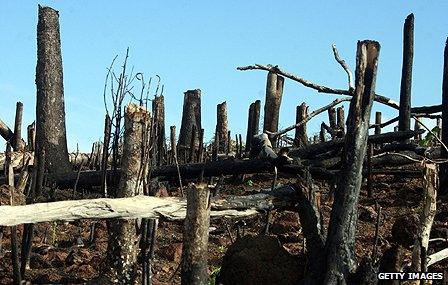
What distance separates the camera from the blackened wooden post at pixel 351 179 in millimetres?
5367

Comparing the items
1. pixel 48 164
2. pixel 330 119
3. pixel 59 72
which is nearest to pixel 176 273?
pixel 48 164

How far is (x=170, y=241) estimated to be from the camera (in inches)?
307

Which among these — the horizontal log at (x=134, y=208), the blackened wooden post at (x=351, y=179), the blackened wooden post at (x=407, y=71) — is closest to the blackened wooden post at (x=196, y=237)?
the horizontal log at (x=134, y=208)

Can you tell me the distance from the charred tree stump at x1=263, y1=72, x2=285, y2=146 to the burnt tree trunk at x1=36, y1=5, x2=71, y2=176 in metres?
4.02

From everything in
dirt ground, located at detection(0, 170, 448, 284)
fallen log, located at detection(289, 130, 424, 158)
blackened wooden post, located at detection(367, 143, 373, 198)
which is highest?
fallen log, located at detection(289, 130, 424, 158)

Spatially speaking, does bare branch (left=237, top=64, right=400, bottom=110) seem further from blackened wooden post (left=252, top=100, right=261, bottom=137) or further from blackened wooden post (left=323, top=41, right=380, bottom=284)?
blackened wooden post (left=252, top=100, right=261, bottom=137)

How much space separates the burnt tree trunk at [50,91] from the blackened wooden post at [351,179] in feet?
25.3

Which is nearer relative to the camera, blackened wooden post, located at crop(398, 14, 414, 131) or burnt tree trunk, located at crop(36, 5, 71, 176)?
blackened wooden post, located at crop(398, 14, 414, 131)

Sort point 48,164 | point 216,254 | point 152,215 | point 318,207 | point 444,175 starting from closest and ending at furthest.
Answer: point 152,215, point 318,207, point 216,254, point 444,175, point 48,164

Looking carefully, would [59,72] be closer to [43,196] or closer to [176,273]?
[43,196]

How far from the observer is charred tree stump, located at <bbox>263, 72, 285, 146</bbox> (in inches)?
574

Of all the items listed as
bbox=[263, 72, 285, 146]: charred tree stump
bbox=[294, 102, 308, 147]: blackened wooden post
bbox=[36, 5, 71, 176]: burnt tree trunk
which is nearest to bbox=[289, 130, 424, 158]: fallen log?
bbox=[294, 102, 308, 147]: blackened wooden post

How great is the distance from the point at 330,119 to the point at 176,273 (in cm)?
937

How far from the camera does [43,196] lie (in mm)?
10000
